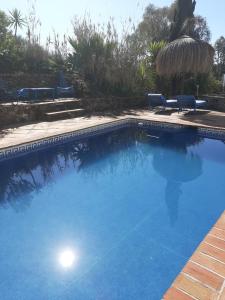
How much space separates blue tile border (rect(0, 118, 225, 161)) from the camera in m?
5.98

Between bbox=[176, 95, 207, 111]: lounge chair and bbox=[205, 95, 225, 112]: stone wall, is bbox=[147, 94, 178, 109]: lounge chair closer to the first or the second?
bbox=[176, 95, 207, 111]: lounge chair

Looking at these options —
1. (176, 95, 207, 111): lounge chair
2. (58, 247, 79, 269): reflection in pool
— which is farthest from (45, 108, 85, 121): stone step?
(58, 247, 79, 269): reflection in pool

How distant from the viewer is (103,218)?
3.83 metres

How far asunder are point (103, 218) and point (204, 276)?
185 centimetres

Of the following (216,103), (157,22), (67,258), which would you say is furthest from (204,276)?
(157,22)

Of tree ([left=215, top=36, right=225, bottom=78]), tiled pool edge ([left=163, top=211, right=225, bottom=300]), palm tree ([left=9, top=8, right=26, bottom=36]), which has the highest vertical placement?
palm tree ([left=9, top=8, right=26, bottom=36])

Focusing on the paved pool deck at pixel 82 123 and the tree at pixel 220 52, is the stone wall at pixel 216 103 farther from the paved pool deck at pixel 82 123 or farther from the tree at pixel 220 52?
the tree at pixel 220 52

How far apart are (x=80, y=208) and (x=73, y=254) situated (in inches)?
42.3

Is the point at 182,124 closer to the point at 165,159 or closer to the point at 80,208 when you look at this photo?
the point at 165,159

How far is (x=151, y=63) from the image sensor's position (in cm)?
1283

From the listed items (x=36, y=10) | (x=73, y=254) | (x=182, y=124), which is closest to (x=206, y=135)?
(x=182, y=124)

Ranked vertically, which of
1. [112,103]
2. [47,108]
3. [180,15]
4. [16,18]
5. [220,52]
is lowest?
[112,103]

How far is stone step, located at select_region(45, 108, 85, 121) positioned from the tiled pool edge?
7.21 meters

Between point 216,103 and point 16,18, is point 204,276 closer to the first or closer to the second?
point 216,103
